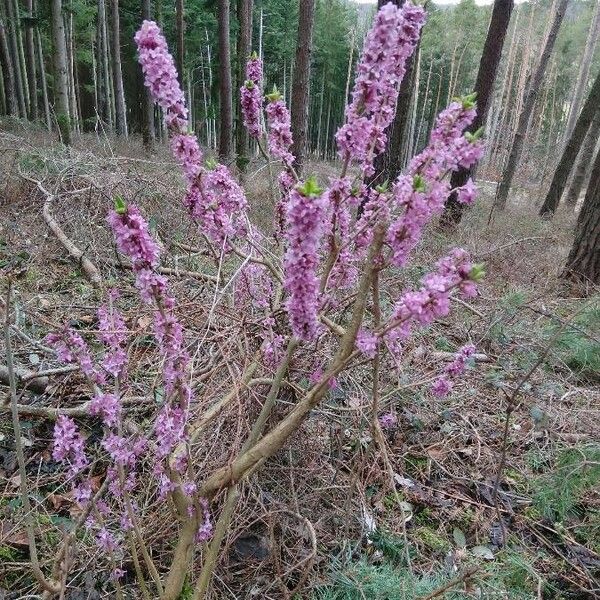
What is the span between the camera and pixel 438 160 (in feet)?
5.02

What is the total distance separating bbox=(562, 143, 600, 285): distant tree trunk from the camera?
6199mm

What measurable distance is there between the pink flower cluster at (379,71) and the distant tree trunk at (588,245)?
5429 millimetres

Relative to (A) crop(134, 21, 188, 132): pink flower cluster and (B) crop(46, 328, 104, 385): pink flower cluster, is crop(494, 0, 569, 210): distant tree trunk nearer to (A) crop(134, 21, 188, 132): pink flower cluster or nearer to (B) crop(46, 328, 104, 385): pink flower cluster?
(A) crop(134, 21, 188, 132): pink flower cluster

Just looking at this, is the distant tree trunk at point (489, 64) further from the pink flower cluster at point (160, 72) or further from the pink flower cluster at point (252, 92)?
the pink flower cluster at point (160, 72)

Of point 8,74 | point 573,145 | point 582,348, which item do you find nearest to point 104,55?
point 8,74

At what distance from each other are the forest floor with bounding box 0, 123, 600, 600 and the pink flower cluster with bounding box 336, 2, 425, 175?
1.20 metres

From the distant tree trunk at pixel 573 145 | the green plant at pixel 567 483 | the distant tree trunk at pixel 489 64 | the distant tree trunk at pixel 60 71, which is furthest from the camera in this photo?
the distant tree trunk at pixel 573 145

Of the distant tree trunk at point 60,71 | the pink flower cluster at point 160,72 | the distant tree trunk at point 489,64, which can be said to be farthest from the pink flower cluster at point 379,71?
the distant tree trunk at point 60,71

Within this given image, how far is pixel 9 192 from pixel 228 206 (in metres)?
5.84

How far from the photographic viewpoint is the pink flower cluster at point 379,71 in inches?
57.8

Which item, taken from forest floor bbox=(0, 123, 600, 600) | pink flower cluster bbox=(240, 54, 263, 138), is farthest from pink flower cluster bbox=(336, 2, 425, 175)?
forest floor bbox=(0, 123, 600, 600)

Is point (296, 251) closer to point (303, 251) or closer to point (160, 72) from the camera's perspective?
point (303, 251)

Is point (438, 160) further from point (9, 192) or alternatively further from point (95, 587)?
point (9, 192)

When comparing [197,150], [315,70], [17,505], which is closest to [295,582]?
[17,505]
